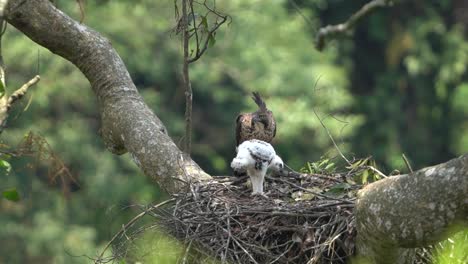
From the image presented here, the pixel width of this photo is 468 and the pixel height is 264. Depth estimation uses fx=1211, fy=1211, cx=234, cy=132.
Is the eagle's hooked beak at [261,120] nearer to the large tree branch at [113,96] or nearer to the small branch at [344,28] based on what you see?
the large tree branch at [113,96]

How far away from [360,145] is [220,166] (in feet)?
15.4

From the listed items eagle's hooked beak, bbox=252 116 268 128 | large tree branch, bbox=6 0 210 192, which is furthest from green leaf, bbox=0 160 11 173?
eagle's hooked beak, bbox=252 116 268 128

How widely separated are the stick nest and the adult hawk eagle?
1.44m

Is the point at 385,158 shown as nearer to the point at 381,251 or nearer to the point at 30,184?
the point at 30,184

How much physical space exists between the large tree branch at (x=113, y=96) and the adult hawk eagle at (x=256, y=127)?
4.01 ft

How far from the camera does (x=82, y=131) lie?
21766mm

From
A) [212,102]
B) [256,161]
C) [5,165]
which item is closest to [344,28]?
[5,165]

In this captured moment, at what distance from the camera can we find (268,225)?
7016mm

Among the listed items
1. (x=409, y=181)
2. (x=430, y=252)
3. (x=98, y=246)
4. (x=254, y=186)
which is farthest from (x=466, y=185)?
(x=98, y=246)

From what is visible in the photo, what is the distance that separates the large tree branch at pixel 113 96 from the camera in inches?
298

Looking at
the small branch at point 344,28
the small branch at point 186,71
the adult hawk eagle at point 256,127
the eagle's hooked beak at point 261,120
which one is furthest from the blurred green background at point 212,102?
the small branch at point 344,28

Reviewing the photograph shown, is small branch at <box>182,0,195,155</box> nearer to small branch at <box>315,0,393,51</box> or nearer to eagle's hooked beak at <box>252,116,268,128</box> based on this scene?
eagle's hooked beak at <box>252,116,268,128</box>

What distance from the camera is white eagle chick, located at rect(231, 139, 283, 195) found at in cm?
793

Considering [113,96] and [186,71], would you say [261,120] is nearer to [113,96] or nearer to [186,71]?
[113,96]
